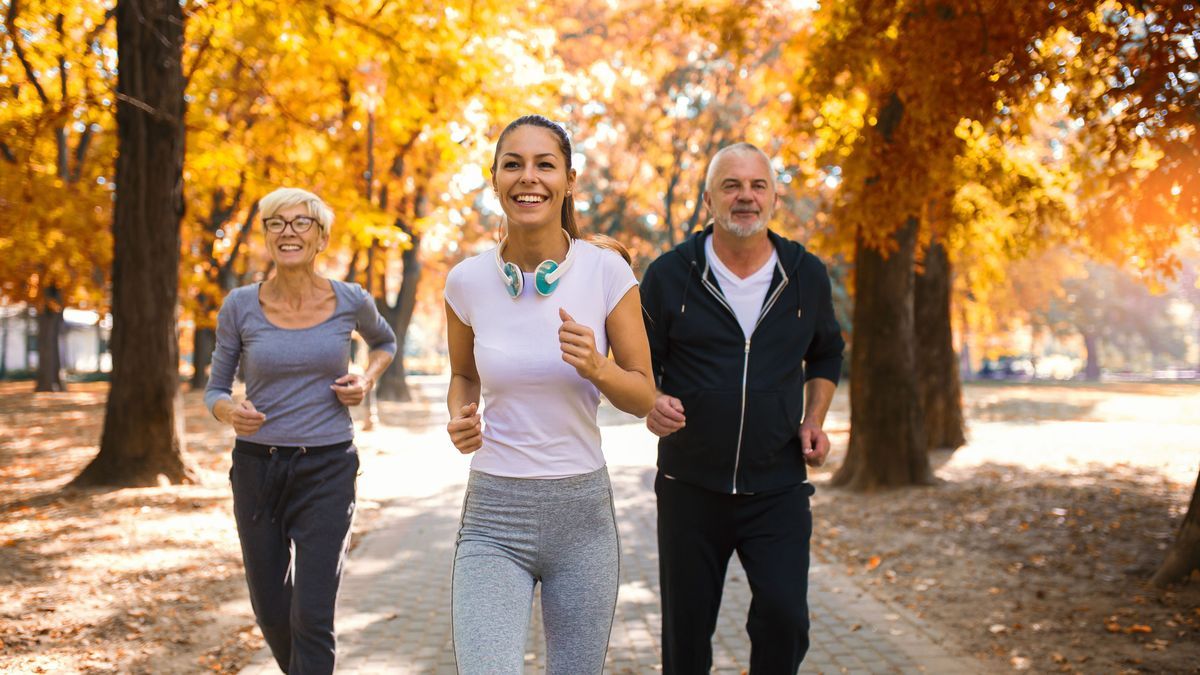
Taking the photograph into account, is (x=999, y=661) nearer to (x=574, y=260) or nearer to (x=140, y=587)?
(x=574, y=260)

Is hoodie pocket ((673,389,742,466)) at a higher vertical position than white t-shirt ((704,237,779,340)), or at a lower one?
lower

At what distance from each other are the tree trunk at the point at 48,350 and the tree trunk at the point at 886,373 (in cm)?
2573

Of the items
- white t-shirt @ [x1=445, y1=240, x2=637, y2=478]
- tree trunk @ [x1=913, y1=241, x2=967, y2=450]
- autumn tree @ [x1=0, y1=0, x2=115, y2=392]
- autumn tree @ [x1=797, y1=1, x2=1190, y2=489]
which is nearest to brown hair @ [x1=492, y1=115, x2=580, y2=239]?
white t-shirt @ [x1=445, y1=240, x2=637, y2=478]

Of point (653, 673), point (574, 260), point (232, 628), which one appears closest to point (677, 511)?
point (574, 260)

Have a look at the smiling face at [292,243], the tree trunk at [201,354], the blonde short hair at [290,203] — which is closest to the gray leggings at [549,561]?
the smiling face at [292,243]

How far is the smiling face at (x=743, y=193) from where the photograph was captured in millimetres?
4152

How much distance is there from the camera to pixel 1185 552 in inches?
279

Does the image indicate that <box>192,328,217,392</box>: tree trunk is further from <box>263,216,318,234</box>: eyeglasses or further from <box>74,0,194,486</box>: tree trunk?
<box>263,216,318,234</box>: eyeglasses

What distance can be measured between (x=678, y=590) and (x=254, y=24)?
39.5 ft

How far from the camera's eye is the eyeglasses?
4609mm

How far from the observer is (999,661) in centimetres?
605

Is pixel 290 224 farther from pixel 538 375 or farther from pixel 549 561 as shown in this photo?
pixel 549 561

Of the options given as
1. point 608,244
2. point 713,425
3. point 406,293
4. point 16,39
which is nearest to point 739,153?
point 608,244

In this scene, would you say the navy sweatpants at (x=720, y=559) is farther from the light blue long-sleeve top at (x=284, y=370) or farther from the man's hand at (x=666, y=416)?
the light blue long-sleeve top at (x=284, y=370)
